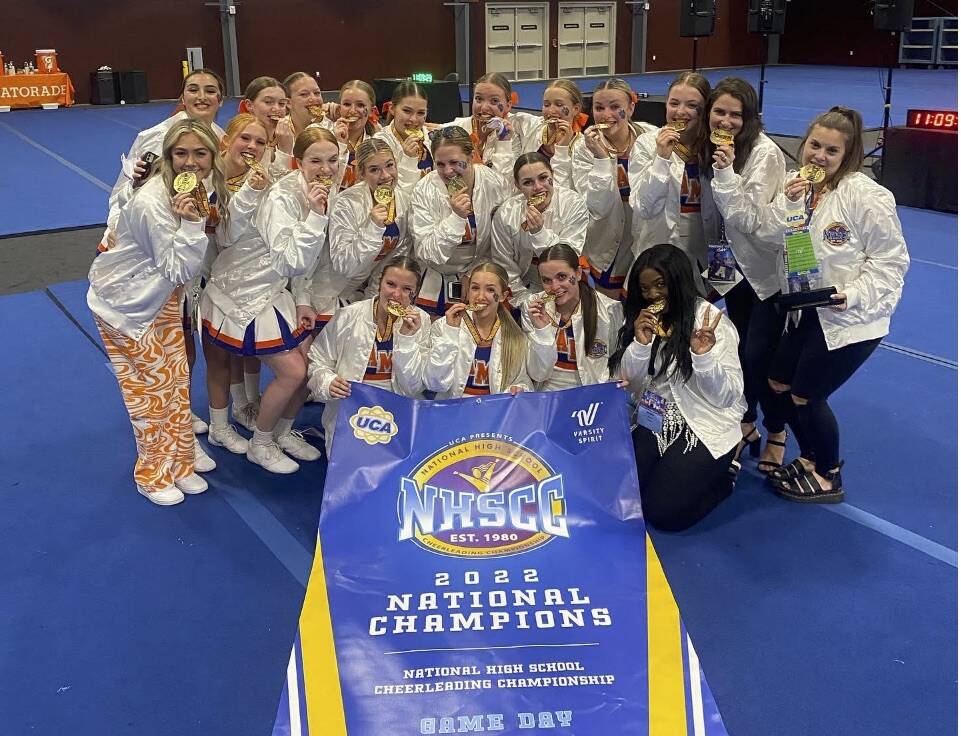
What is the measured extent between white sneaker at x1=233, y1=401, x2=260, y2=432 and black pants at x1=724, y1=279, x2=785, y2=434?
8.41 ft

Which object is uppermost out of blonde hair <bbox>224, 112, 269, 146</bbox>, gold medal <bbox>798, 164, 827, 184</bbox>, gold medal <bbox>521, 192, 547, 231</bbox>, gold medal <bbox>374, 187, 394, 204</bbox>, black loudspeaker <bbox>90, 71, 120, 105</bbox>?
black loudspeaker <bbox>90, 71, 120, 105</bbox>

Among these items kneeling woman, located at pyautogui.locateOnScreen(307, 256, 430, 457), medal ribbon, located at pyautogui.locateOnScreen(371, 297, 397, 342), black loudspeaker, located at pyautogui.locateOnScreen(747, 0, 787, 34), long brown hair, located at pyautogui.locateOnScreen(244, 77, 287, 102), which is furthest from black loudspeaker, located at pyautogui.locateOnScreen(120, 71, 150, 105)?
medal ribbon, located at pyautogui.locateOnScreen(371, 297, 397, 342)

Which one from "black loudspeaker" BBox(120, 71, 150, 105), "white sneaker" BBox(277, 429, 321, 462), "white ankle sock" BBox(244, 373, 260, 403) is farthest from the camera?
"black loudspeaker" BBox(120, 71, 150, 105)

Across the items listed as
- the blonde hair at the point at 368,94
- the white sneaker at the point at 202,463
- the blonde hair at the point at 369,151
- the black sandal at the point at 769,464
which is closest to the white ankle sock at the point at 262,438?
the white sneaker at the point at 202,463

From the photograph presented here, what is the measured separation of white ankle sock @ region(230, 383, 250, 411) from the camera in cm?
488

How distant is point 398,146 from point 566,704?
10.3 feet

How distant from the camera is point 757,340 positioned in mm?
4281

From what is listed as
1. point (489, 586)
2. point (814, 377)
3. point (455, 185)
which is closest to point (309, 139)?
point (455, 185)

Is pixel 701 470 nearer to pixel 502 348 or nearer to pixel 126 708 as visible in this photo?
pixel 502 348

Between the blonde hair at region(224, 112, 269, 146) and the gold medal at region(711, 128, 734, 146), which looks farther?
the blonde hair at region(224, 112, 269, 146)

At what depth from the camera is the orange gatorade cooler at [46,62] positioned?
56.2ft

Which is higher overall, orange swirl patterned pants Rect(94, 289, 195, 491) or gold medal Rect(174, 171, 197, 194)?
gold medal Rect(174, 171, 197, 194)

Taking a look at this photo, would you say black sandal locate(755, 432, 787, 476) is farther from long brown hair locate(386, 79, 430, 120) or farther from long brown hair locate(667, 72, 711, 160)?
long brown hair locate(386, 79, 430, 120)

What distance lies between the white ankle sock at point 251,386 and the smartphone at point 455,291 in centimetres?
122
